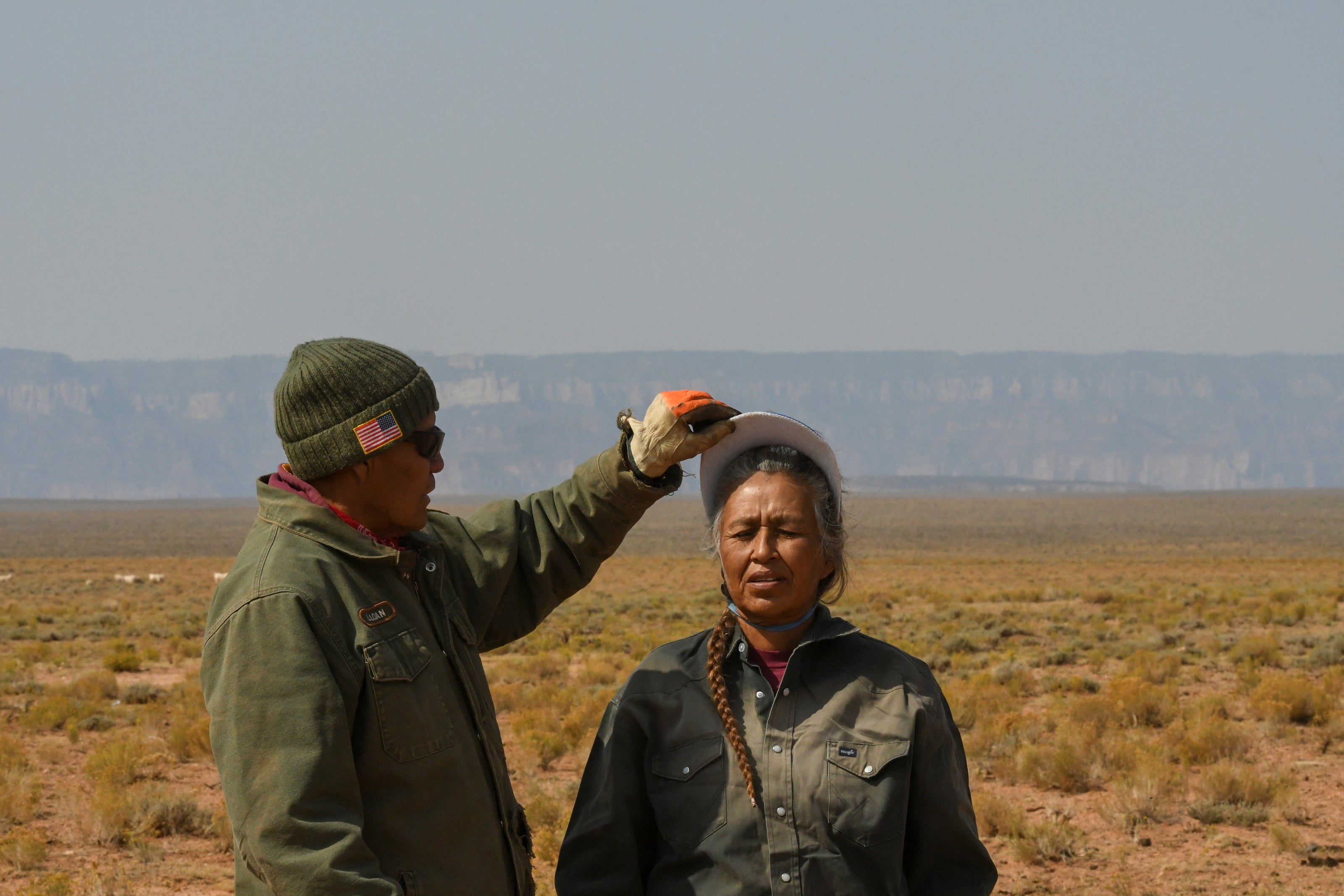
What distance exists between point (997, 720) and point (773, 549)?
8062mm

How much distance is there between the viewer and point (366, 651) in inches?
94.6

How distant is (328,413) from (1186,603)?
20.9 metres

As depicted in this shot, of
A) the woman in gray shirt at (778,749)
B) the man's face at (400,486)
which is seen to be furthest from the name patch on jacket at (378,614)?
the woman in gray shirt at (778,749)

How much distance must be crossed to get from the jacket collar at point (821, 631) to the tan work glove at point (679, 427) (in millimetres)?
443

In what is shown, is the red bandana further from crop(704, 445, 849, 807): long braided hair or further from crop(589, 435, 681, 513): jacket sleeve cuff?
crop(704, 445, 849, 807): long braided hair

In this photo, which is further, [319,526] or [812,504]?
[812,504]

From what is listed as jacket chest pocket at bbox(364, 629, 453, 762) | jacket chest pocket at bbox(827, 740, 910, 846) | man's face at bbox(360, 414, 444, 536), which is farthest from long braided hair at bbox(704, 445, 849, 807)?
man's face at bbox(360, 414, 444, 536)

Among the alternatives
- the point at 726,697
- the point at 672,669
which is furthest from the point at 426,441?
the point at 726,697

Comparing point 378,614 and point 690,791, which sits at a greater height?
point 378,614

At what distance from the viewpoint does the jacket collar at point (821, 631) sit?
104 inches

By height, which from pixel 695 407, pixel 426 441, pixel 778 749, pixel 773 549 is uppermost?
pixel 695 407

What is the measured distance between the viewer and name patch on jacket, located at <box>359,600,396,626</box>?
8.04 ft

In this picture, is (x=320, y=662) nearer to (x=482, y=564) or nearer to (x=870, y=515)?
(x=482, y=564)

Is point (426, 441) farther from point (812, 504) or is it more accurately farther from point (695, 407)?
point (812, 504)
